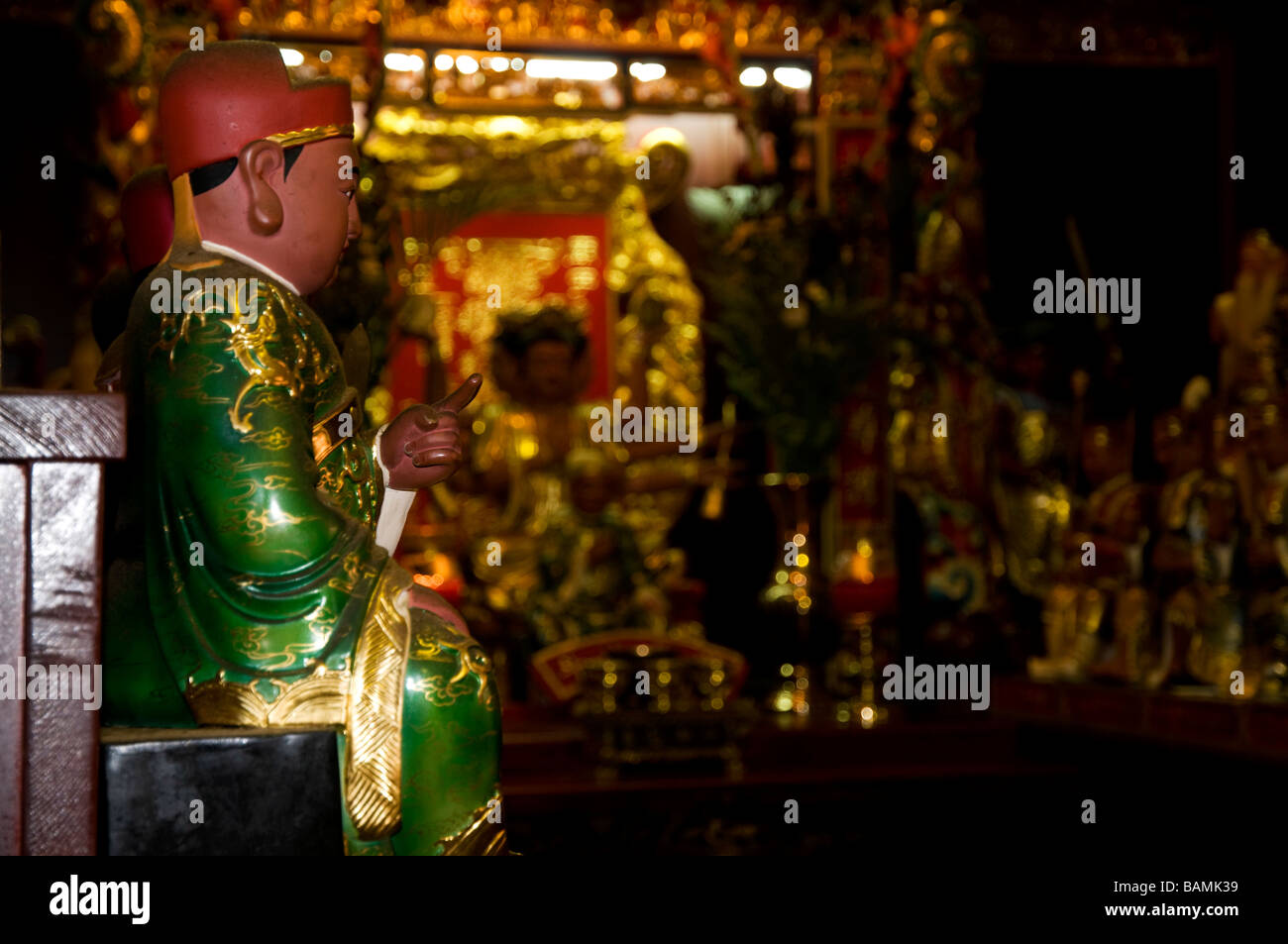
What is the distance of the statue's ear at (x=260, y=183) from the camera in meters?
1.65

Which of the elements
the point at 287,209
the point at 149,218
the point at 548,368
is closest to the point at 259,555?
the point at 287,209

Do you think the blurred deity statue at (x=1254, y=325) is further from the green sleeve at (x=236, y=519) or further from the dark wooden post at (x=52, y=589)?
the dark wooden post at (x=52, y=589)

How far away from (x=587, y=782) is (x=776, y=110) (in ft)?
6.76

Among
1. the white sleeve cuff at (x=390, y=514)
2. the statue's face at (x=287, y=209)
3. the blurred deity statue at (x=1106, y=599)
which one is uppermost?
the statue's face at (x=287, y=209)

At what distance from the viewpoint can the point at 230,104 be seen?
1653 mm

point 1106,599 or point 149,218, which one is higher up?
point 149,218

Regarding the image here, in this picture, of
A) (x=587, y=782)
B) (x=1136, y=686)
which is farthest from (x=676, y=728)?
(x=1136, y=686)

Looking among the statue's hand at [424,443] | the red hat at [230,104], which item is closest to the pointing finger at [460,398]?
the statue's hand at [424,443]

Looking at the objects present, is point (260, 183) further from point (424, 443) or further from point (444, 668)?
point (444, 668)

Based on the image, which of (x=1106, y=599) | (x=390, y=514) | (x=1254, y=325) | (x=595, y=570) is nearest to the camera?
(x=390, y=514)

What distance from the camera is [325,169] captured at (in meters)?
1.72

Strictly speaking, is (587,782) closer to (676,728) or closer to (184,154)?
(676,728)

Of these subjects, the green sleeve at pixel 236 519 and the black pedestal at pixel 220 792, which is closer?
the black pedestal at pixel 220 792

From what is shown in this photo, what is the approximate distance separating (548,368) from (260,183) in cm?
307
